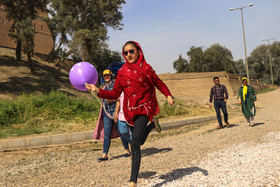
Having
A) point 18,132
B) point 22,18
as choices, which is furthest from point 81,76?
point 22,18

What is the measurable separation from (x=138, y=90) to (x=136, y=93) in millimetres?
47

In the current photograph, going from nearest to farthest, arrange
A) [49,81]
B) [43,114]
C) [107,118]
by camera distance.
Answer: [107,118], [43,114], [49,81]

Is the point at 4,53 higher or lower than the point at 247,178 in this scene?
higher

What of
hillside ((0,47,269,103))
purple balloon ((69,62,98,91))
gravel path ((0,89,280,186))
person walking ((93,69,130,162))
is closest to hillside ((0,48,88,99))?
hillside ((0,47,269,103))

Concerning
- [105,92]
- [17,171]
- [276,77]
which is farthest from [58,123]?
[276,77]

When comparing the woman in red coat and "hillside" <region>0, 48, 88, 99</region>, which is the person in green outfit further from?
"hillside" <region>0, 48, 88, 99</region>

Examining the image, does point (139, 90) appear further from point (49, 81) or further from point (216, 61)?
point (216, 61)

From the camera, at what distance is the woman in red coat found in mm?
3330

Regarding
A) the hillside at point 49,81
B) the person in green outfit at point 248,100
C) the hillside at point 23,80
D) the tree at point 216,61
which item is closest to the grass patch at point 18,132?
the hillside at point 49,81

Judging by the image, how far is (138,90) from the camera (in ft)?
11.1

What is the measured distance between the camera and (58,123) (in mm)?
10398

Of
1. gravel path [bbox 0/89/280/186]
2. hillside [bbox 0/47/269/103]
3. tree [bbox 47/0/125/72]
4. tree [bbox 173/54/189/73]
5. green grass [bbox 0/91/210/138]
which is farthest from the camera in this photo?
tree [bbox 173/54/189/73]

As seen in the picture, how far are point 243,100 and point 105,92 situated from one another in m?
7.65

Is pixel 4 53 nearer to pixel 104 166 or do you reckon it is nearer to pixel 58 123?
pixel 58 123
